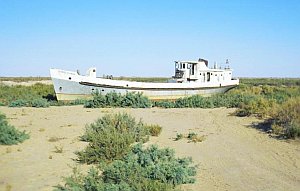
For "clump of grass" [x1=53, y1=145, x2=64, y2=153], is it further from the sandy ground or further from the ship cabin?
the ship cabin

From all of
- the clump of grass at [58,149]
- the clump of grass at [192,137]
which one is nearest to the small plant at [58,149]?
the clump of grass at [58,149]

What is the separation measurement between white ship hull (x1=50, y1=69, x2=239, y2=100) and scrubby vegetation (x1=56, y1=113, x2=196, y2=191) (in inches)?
704

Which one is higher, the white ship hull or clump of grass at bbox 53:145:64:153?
the white ship hull

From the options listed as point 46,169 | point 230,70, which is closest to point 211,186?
point 46,169

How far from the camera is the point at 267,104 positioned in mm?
17766

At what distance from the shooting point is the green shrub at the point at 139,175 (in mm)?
6070

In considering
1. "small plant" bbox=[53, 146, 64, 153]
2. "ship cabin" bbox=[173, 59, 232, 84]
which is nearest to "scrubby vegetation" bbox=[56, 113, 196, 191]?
"small plant" bbox=[53, 146, 64, 153]

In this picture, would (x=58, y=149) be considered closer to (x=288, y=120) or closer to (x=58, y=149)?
(x=58, y=149)

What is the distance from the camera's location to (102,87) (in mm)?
29672

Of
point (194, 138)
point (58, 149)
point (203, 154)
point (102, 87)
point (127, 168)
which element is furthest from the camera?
point (102, 87)

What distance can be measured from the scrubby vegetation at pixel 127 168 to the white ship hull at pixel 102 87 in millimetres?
17893

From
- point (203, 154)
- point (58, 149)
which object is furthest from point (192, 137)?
point (58, 149)

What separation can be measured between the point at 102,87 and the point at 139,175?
23328 millimetres

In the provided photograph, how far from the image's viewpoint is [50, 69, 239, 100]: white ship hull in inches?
1144
